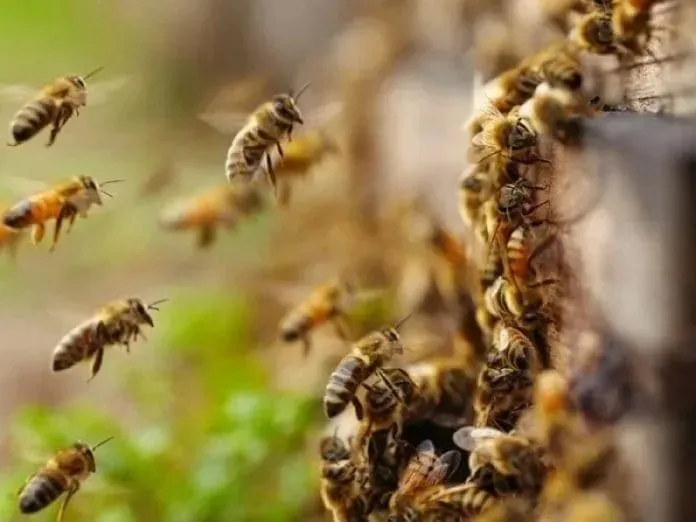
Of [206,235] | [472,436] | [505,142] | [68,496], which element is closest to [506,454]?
[472,436]

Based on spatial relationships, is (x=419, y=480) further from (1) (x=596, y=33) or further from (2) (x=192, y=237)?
(2) (x=192, y=237)

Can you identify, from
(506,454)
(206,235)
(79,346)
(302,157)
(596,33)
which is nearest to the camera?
(506,454)

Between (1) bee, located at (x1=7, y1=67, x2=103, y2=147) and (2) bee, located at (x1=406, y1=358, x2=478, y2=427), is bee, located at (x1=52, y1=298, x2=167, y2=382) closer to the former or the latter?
(1) bee, located at (x1=7, y1=67, x2=103, y2=147)

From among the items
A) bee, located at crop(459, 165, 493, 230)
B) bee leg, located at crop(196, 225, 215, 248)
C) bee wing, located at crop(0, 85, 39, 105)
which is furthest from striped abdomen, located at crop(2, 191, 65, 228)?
bee leg, located at crop(196, 225, 215, 248)

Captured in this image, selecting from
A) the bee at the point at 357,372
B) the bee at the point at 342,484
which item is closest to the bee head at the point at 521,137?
the bee at the point at 357,372

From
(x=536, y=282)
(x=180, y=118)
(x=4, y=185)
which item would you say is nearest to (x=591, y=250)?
(x=536, y=282)

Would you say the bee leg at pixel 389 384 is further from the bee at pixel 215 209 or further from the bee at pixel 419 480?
the bee at pixel 215 209
